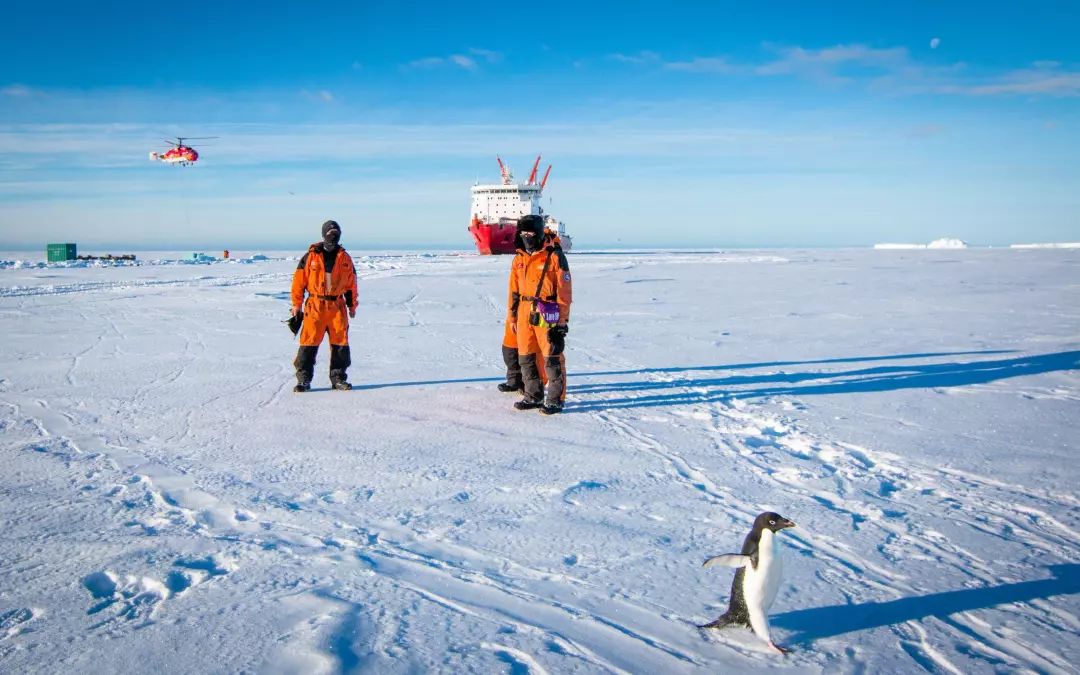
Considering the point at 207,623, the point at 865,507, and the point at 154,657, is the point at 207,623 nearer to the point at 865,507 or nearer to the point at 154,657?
the point at 154,657

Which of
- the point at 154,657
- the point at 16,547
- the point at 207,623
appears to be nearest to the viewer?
the point at 154,657

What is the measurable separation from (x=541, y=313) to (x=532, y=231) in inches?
27.6

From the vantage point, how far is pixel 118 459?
4152 millimetres

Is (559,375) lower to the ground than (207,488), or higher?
higher

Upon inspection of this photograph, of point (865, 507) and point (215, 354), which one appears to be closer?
point (865, 507)

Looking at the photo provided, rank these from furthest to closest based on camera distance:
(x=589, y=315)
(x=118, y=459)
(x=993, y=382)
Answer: (x=589, y=315) → (x=993, y=382) → (x=118, y=459)

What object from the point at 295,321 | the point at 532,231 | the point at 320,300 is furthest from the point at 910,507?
the point at 295,321

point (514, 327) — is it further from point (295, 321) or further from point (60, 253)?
point (60, 253)

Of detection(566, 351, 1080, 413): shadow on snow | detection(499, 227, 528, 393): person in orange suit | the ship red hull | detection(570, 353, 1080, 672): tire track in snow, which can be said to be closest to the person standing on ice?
detection(499, 227, 528, 393): person in orange suit

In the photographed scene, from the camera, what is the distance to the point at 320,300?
6.15m

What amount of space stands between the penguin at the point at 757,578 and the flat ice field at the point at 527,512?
0.08 metres

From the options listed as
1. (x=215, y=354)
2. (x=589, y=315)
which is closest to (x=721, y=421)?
(x=215, y=354)

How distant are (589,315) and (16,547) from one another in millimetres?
10334

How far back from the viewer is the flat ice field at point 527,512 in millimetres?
2279
